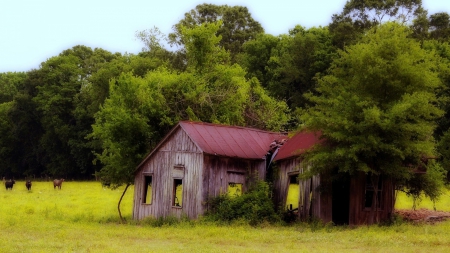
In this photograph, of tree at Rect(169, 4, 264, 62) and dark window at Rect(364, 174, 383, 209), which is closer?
dark window at Rect(364, 174, 383, 209)

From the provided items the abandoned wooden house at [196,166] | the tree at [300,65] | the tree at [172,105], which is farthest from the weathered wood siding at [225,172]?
the tree at [300,65]

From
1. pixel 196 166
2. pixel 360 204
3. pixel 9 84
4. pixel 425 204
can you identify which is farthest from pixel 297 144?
pixel 9 84

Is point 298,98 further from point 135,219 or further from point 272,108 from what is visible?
point 135,219

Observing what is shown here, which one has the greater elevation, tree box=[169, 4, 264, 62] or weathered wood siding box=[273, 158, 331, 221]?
tree box=[169, 4, 264, 62]

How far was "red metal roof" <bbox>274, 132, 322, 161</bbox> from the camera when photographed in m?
24.8

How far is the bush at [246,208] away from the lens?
81.2ft

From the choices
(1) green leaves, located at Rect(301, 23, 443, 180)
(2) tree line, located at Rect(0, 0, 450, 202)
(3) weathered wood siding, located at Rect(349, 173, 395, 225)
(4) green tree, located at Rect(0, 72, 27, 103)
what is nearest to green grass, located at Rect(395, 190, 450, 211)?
(2) tree line, located at Rect(0, 0, 450, 202)

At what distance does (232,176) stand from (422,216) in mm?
8100

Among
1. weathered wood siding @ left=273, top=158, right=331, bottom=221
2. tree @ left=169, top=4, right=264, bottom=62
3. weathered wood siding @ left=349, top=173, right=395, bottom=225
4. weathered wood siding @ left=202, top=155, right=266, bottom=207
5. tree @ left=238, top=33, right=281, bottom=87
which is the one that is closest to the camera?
weathered wood siding @ left=349, top=173, right=395, bottom=225

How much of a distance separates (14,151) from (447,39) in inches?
1988

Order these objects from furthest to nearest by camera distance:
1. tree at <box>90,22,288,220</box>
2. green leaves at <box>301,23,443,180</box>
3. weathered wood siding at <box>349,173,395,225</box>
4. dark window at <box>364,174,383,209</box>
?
tree at <box>90,22,288,220</box> → dark window at <box>364,174,383,209</box> → weathered wood siding at <box>349,173,395,225</box> → green leaves at <box>301,23,443,180</box>

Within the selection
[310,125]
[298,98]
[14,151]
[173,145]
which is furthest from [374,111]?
[14,151]

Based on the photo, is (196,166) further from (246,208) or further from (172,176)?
(246,208)

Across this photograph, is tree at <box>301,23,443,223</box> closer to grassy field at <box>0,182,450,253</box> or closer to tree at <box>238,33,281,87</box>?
grassy field at <box>0,182,450,253</box>
